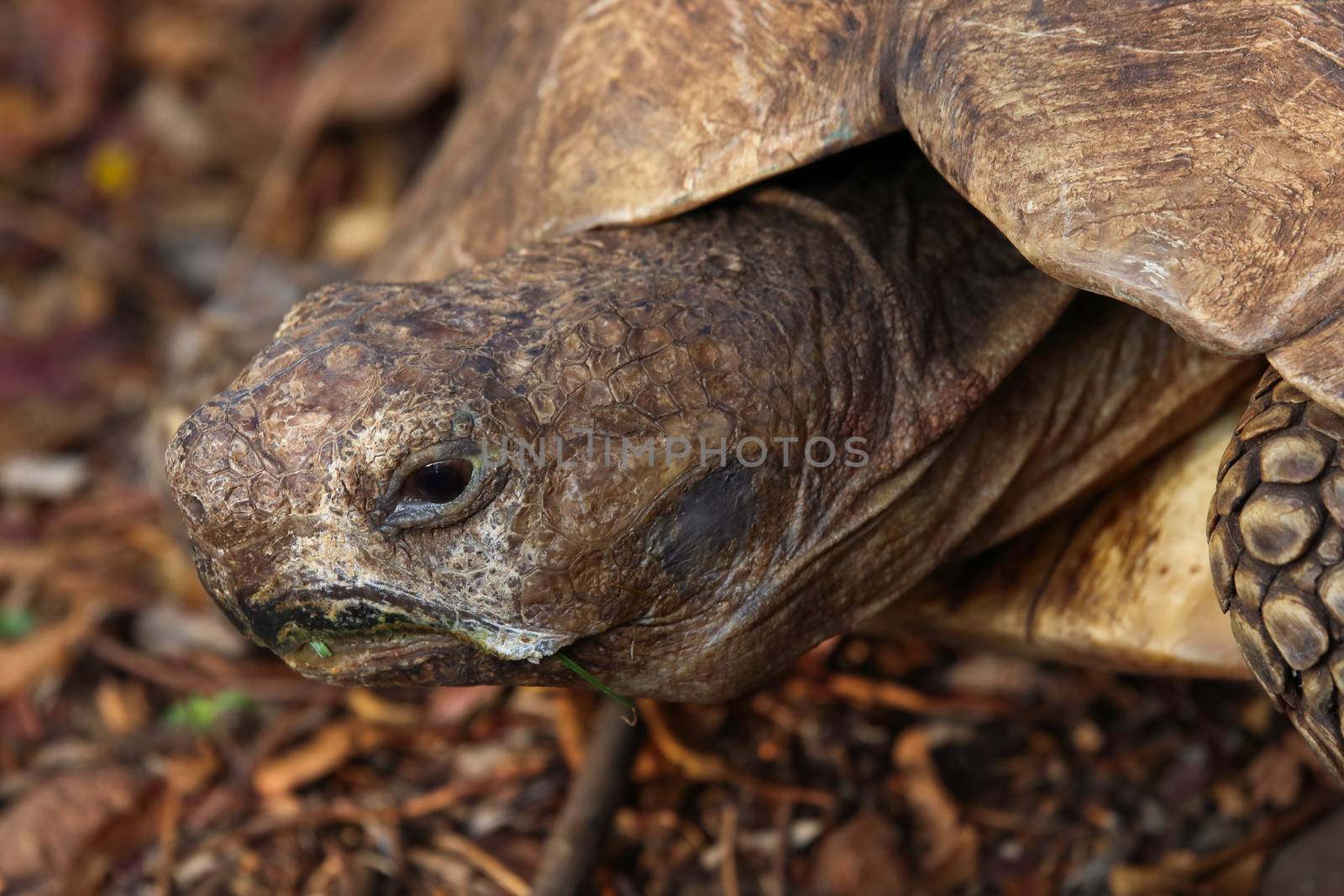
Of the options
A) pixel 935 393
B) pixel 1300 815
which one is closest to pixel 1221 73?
pixel 935 393

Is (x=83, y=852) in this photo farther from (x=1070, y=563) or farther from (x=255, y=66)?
(x=255, y=66)

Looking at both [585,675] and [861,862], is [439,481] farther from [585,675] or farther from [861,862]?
[861,862]

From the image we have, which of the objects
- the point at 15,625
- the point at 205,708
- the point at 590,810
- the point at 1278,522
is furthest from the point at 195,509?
the point at 15,625

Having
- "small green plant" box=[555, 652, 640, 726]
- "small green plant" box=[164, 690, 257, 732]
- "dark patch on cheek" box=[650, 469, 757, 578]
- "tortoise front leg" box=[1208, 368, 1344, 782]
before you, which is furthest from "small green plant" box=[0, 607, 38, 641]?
"tortoise front leg" box=[1208, 368, 1344, 782]

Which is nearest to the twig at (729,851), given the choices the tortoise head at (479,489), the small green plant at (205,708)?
the tortoise head at (479,489)

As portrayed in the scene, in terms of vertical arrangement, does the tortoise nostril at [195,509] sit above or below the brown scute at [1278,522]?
above

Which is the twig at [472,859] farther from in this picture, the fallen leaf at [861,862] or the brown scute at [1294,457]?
the brown scute at [1294,457]

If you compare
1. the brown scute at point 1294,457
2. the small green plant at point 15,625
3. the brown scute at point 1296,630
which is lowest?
the small green plant at point 15,625
